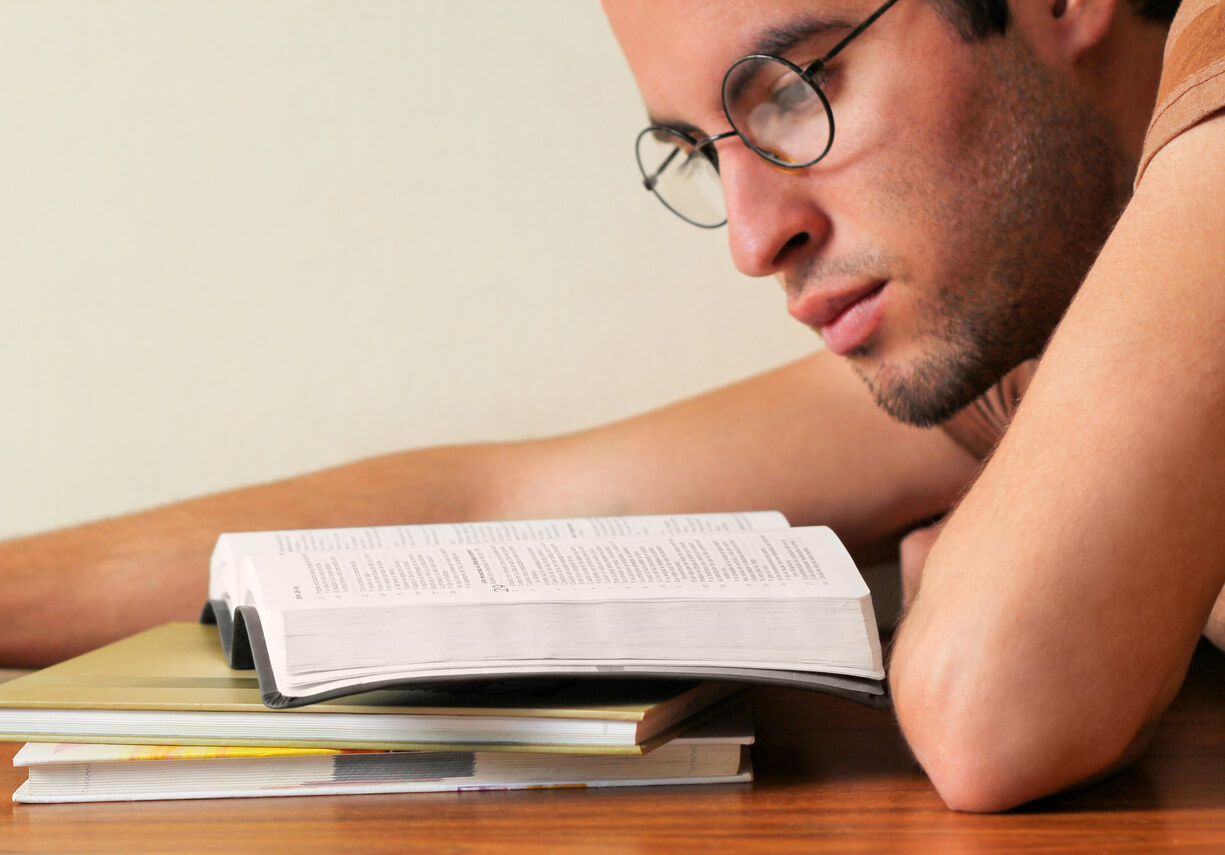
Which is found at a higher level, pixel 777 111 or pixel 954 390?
pixel 777 111

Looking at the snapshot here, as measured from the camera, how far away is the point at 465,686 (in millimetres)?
581

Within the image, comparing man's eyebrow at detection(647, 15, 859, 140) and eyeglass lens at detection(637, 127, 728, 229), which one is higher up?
man's eyebrow at detection(647, 15, 859, 140)

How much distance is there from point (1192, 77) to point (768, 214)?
39cm

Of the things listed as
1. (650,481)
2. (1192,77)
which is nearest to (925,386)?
(650,481)

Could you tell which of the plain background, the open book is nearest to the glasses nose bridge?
the plain background

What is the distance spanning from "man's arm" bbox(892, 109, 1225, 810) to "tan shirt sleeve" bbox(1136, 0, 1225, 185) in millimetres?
80

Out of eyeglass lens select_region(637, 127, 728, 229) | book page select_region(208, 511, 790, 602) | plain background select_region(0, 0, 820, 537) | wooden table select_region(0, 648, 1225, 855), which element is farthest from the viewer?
plain background select_region(0, 0, 820, 537)

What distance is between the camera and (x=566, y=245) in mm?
1313

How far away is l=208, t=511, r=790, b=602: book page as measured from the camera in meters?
0.79

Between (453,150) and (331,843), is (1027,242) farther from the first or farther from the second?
(331,843)

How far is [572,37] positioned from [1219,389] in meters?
0.96

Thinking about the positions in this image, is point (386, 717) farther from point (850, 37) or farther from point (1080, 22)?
point (1080, 22)

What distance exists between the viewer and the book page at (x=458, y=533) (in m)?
0.79

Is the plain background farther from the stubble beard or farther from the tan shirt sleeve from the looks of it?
the tan shirt sleeve
